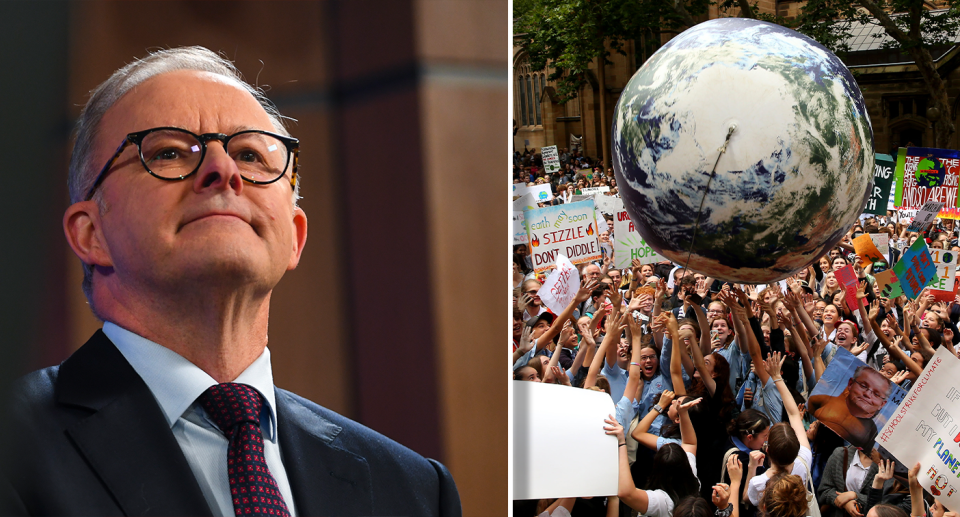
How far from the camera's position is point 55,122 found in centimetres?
179

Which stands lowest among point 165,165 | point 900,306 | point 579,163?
point 579,163

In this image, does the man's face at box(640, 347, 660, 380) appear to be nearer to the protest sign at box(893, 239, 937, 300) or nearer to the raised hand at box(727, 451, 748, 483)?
the raised hand at box(727, 451, 748, 483)

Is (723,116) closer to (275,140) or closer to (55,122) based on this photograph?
(275,140)

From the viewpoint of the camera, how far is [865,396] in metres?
4.20

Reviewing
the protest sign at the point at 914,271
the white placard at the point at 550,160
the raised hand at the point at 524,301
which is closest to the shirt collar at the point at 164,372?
the raised hand at the point at 524,301

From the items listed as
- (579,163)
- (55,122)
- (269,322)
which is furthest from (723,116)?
(579,163)

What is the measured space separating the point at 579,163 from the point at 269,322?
2806 centimetres

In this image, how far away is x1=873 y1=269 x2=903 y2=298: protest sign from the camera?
22.7 ft

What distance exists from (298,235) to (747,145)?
3.99 feet

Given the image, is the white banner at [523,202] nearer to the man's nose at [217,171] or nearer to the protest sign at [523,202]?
the protest sign at [523,202]

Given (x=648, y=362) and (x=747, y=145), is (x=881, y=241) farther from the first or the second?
(x=747, y=145)

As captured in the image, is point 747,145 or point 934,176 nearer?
point 747,145

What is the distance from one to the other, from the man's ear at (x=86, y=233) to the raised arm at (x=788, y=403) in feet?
11.3

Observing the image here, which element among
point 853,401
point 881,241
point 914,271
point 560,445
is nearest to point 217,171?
point 560,445
